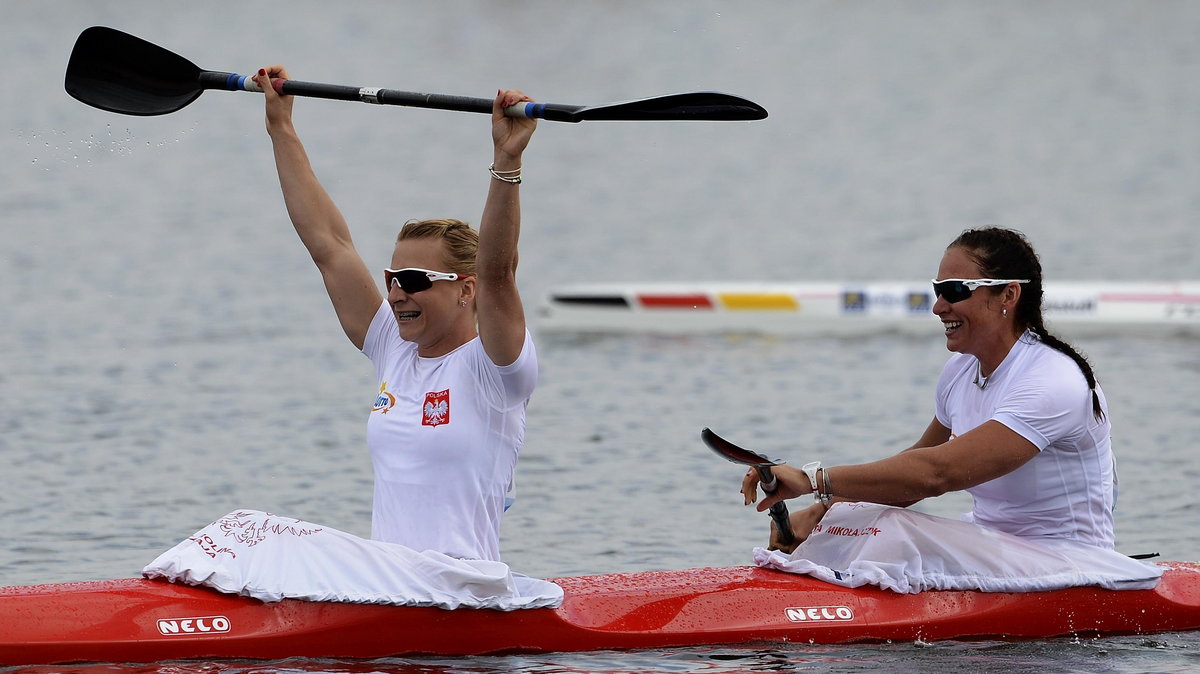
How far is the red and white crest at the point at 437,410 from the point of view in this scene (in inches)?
221

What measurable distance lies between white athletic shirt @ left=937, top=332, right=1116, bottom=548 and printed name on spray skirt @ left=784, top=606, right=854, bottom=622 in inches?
25.8

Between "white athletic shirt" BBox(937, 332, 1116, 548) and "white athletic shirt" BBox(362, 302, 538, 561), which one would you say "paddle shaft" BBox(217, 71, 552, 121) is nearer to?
"white athletic shirt" BBox(362, 302, 538, 561)

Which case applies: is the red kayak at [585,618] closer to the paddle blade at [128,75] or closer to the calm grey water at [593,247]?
the calm grey water at [593,247]

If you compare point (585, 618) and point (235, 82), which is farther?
point (235, 82)

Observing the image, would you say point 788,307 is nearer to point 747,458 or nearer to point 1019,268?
point 1019,268

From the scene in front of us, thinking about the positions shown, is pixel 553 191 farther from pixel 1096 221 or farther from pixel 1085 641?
pixel 1085 641

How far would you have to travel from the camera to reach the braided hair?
242 inches

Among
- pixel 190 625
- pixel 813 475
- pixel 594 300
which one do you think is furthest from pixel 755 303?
pixel 190 625

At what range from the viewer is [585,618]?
6148mm

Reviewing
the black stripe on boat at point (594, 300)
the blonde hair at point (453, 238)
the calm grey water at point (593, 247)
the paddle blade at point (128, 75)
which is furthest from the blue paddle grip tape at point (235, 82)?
the black stripe on boat at point (594, 300)

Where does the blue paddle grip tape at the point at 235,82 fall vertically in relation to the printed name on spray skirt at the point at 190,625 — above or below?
above

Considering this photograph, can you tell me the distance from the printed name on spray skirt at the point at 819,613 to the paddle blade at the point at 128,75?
10.3ft

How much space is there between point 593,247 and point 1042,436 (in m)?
15.7

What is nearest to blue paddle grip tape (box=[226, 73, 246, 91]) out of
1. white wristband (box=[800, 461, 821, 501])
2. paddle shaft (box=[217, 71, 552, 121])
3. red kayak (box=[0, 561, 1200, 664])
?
paddle shaft (box=[217, 71, 552, 121])
